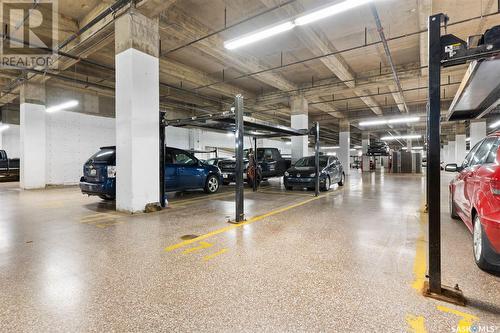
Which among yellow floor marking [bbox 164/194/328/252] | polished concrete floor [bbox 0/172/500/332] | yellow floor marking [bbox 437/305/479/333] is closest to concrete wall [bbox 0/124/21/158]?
polished concrete floor [bbox 0/172/500/332]

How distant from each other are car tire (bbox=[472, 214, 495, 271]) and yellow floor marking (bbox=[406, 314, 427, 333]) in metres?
1.23

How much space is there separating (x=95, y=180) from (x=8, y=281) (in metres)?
3.81

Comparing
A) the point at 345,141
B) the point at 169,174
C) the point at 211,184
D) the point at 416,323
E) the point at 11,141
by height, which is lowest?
the point at 416,323

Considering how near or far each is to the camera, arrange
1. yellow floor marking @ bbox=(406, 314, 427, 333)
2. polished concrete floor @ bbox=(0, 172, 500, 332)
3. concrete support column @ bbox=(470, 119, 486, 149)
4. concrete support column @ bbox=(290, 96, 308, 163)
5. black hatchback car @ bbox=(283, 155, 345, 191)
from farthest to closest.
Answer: concrete support column @ bbox=(470, 119, 486, 149)
concrete support column @ bbox=(290, 96, 308, 163)
black hatchback car @ bbox=(283, 155, 345, 191)
polished concrete floor @ bbox=(0, 172, 500, 332)
yellow floor marking @ bbox=(406, 314, 427, 333)

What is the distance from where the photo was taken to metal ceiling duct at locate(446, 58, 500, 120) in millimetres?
2957

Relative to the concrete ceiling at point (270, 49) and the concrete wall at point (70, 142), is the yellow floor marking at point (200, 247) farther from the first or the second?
the concrete wall at point (70, 142)

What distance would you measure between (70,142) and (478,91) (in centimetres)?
1402

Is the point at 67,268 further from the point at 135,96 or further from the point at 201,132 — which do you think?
the point at 201,132

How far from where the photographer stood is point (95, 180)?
5.85 m

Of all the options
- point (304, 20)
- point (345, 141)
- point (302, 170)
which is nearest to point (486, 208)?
point (304, 20)

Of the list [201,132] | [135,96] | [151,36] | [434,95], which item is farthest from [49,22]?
[201,132]

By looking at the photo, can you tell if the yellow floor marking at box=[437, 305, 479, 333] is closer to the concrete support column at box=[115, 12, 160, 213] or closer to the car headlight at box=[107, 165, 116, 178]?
the concrete support column at box=[115, 12, 160, 213]

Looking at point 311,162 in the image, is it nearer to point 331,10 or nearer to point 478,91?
point 331,10

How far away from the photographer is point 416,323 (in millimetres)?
1722
